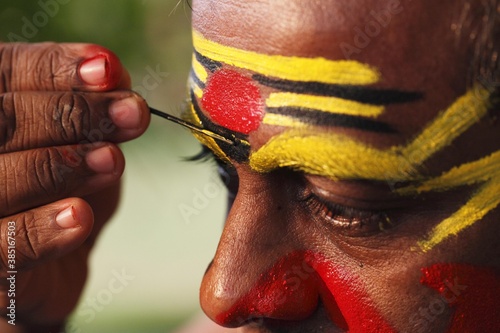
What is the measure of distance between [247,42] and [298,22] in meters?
0.11

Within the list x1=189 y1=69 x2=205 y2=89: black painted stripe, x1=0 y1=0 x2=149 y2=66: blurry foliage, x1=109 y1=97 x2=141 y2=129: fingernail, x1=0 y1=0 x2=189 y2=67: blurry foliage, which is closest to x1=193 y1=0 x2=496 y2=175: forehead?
x1=189 y1=69 x2=205 y2=89: black painted stripe

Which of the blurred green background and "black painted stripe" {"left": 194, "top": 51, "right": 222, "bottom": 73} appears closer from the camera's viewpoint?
"black painted stripe" {"left": 194, "top": 51, "right": 222, "bottom": 73}

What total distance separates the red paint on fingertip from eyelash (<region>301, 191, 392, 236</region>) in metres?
0.48

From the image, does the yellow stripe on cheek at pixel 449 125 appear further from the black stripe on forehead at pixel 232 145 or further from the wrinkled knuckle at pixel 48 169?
the wrinkled knuckle at pixel 48 169

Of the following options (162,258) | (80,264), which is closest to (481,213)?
(80,264)

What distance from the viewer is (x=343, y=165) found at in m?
1.00

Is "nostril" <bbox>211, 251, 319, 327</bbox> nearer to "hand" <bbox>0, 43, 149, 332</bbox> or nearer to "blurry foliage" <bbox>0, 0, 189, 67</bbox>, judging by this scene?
"hand" <bbox>0, 43, 149, 332</bbox>

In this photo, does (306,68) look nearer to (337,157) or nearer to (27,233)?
(337,157)

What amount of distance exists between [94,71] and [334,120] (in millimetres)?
557

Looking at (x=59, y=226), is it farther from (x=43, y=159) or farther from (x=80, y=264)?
(x=80, y=264)

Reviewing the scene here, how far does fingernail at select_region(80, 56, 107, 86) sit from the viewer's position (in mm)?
1311

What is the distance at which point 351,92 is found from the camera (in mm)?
1005

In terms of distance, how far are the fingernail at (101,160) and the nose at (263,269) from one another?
32cm

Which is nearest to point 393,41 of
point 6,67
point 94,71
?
point 94,71
